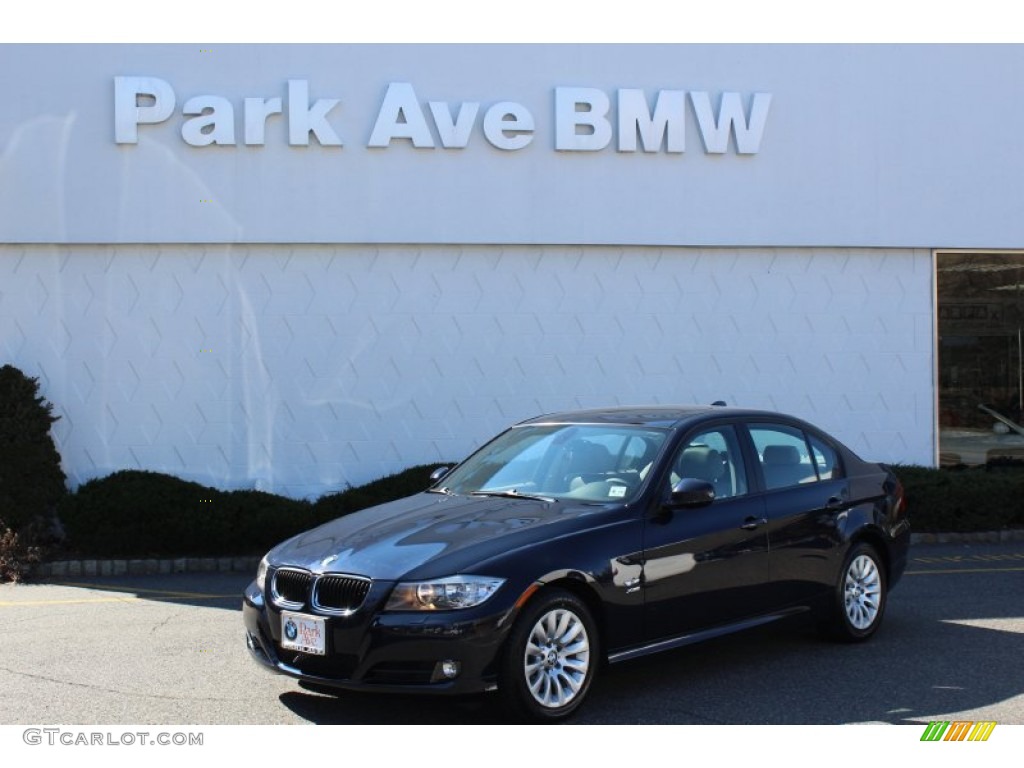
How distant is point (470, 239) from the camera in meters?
13.4

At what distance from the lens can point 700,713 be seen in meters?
6.04

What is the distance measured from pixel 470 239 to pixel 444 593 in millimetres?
8235

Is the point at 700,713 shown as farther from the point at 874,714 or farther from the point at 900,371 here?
the point at 900,371

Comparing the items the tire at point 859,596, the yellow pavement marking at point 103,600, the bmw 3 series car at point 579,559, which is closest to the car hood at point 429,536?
the bmw 3 series car at point 579,559

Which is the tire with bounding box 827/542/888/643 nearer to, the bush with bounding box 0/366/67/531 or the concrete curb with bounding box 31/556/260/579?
the concrete curb with bounding box 31/556/260/579

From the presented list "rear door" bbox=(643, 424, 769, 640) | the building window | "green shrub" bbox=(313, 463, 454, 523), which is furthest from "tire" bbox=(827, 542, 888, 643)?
the building window

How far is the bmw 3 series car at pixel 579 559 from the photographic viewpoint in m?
5.59

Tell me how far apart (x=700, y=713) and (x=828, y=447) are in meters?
2.58

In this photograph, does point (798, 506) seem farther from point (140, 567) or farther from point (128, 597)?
point (140, 567)

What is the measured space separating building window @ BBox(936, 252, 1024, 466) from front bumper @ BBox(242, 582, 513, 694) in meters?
10.2

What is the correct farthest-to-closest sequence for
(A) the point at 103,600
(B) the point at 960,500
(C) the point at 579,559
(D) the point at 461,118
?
(D) the point at 461,118, (B) the point at 960,500, (A) the point at 103,600, (C) the point at 579,559

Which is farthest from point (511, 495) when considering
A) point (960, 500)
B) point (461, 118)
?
point (960, 500)

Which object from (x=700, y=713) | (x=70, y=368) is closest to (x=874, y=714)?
(x=700, y=713)

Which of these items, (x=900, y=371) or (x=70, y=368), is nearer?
(x=70, y=368)
